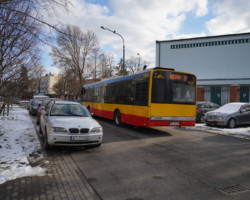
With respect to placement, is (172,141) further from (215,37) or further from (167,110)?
(215,37)

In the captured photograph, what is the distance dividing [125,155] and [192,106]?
547 cm

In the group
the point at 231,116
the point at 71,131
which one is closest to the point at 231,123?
the point at 231,116

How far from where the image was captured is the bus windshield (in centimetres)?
1016

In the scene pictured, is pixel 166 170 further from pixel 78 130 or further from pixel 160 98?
pixel 160 98

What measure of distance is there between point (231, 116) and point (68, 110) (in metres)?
9.68

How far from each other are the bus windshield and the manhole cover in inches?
235

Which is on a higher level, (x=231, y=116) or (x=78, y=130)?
(x=231, y=116)

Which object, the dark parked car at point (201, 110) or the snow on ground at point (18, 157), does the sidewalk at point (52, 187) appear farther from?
the dark parked car at point (201, 110)

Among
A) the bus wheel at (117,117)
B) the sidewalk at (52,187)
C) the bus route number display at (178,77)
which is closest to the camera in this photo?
the sidewalk at (52,187)

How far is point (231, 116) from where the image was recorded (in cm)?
1321

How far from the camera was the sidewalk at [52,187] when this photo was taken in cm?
384

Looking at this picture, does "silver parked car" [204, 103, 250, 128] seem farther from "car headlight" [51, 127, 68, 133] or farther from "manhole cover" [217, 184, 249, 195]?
"car headlight" [51, 127, 68, 133]

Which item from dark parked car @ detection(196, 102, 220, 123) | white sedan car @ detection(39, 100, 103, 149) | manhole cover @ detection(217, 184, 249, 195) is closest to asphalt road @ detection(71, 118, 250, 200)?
manhole cover @ detection(217, 184, 249, 195)

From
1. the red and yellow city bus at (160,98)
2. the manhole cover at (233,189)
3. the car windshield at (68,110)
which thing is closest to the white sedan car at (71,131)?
the car windshield at (68,110)
